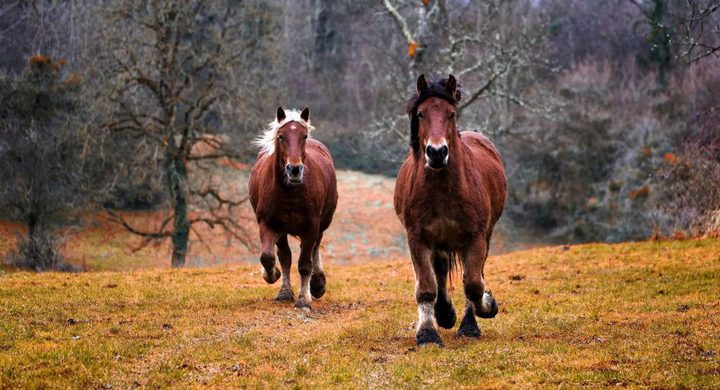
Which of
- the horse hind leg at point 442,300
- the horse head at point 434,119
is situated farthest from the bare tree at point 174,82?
the horse head at point 434,119

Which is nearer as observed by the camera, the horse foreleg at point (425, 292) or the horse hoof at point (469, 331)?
the horse foreleg at point (425, 292)

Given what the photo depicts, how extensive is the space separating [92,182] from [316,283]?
18.7 metres

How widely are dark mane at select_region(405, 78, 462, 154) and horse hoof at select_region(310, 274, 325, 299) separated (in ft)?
15.5

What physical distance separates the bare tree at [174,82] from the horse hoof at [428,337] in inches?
748

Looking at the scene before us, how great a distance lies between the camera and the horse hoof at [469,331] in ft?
31.1

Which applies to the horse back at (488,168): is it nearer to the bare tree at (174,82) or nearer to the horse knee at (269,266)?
the horse knee at (269,266)

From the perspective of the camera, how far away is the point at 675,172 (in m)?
28.1

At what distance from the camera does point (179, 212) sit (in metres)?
27.8

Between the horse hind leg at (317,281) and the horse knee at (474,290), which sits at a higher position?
the horse knee at (474,290)

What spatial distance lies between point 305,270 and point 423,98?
4.70 m

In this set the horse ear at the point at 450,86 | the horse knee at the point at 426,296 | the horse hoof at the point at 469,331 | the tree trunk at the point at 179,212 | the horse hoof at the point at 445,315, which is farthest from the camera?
the tree trunk at the point at 179,212

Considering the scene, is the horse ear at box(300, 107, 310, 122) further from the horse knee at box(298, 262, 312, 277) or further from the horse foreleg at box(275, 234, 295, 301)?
the horse knee at box(298, 262, 312, 277)

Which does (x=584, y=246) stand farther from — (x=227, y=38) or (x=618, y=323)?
(x=227, y=38)

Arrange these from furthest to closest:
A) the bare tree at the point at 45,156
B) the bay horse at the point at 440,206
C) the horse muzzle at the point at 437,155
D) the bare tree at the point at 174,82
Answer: the bare tree at the point at 45,156 → the bare tree at the point at 174,82 → the bay horse at the point at 440,206 → the horse muzzle at the point at 437,155
